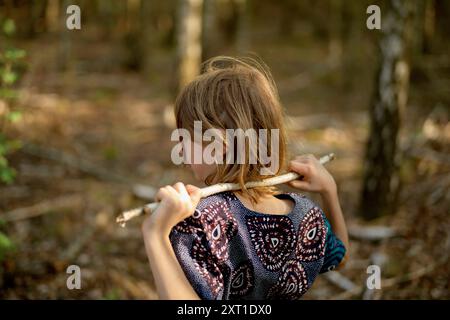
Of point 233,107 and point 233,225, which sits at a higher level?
point 233,107

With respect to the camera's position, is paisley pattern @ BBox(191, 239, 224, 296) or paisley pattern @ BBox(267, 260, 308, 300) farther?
paisley pattern @ BBox(267, 260, 308, 300)

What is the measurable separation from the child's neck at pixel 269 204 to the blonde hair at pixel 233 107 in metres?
0.03

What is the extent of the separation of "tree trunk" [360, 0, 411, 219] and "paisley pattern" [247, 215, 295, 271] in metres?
3.72

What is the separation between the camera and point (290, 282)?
7.06ft

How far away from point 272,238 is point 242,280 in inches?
8.9

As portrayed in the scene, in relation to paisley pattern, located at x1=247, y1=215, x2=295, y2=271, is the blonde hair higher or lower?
higher

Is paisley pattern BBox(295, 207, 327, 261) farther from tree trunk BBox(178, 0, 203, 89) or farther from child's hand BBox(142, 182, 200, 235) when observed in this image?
tree trunk BBox(178, 0, 203, 89)

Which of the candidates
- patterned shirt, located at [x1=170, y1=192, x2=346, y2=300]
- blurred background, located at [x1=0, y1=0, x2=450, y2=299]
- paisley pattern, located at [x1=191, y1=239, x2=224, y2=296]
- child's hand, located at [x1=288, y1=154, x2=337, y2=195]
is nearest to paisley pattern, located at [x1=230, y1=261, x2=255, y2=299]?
patterned shirt, located at [x1=170, y1=192, x2=346, y2=300]

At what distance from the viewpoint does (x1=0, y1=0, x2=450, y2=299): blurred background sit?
179 inches

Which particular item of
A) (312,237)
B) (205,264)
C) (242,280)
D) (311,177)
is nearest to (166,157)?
(311,177)

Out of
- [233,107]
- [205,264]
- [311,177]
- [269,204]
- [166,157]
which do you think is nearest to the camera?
[205,264]

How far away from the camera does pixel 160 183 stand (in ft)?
22.5

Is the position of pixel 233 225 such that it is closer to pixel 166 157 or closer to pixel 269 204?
pixel 269 204

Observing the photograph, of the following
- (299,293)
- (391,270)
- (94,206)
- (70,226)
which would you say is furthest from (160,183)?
(299,293)
